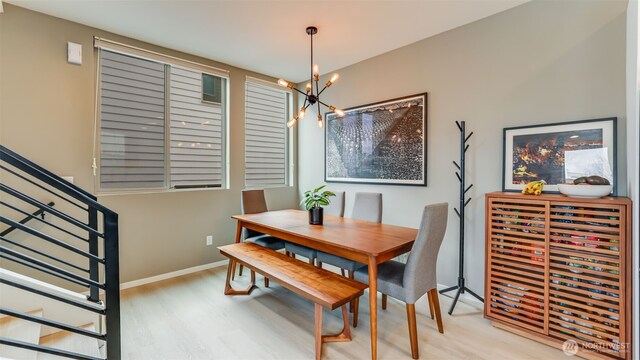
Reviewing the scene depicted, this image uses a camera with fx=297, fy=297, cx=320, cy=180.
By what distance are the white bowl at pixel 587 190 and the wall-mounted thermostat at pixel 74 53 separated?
170 inches

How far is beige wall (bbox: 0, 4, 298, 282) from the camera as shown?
2.61 metres

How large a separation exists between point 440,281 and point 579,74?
223 cm

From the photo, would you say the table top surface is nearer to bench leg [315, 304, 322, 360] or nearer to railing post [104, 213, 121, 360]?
bench leg [315, 304, 322, 360]

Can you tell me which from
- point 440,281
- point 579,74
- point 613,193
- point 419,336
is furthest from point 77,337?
point 579,74

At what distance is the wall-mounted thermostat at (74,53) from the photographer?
9.30 ft

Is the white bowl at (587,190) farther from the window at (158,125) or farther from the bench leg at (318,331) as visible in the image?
the window at (158,125)

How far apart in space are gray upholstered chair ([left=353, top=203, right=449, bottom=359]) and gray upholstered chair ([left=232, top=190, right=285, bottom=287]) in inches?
52.1

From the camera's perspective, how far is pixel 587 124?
225 cm

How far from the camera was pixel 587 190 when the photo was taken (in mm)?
1993

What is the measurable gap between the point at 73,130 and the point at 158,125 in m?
0.79

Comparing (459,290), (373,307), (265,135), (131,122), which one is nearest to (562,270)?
(459,290)

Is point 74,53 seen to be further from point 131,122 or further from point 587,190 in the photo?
point 587,190

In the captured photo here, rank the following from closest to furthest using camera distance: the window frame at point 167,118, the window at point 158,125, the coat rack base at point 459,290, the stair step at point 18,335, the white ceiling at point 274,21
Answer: the stair step at point 18,335, the white ceiling at point 274,21, the coat rack base at point 459,290, the window frame at point 167,118, the window at point 158,125

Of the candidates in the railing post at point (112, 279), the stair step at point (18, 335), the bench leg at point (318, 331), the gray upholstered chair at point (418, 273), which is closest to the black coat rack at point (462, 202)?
the gray upholstered chair at point (418, 273)
